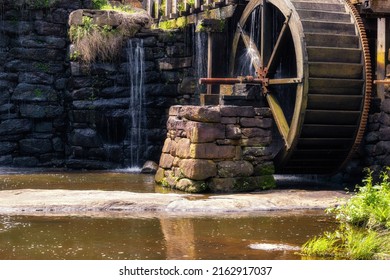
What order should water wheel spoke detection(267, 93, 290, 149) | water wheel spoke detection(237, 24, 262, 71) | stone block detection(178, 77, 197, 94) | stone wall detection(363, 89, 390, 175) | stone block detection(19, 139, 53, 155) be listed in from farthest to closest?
1. stone block detection(19, 139, 53, 155)
2. stone block detection(178, 77, 197, 94)
3. water wheel spoke detection(237, 24, 262, 71)
4. water wheel spoke detection(267, 93, 290, 149)
5. stone wall detection(363, 89, 390, 175)

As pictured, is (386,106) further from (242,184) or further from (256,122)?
(242,184)

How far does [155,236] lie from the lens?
523cm

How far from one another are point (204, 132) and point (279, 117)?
5.91ft

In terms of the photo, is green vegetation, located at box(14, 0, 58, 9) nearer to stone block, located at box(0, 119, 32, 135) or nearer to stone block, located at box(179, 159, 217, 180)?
stone block, located at box(0, 119, 32, 135)

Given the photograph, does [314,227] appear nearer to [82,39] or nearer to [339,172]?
[339,172]

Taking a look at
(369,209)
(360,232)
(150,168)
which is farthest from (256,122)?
(360,232)

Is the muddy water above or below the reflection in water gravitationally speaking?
below

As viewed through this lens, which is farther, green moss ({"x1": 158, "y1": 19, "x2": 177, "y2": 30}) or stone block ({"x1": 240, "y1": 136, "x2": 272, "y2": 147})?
green moss ({"x1": 158, "y1": 19, "x2": 177, "y2": 30})

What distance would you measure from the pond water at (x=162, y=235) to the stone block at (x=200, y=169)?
1.76m

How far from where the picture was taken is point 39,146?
12453 mm

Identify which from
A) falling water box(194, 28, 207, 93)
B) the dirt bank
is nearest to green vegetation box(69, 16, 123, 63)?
falling water box(194, 28, 207, 93)

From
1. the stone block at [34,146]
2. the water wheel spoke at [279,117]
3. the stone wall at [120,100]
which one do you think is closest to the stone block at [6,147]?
the stone block at [34,146]

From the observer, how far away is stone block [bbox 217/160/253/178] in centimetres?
834
